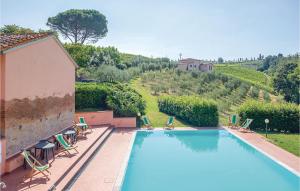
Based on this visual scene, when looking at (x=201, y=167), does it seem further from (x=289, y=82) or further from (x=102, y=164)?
(x=289, y=82)

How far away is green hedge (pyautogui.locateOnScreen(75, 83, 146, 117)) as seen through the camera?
2100 cm

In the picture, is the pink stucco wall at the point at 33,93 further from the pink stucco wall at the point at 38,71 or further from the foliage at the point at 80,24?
the foliage at the point at 80,24

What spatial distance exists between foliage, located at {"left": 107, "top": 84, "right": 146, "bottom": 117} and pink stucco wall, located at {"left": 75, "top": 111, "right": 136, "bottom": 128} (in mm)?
481

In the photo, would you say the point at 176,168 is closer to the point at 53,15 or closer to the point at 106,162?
the point at 106,162

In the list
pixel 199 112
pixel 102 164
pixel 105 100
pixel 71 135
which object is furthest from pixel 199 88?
pixel 102 164

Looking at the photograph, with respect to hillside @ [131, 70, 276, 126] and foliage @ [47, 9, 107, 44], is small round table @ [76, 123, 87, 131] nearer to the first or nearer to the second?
hillside @ [131, 70, 276, 126]

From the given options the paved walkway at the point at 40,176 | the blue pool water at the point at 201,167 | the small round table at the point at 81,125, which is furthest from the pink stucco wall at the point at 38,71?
the blue pool water at the point at 201,167

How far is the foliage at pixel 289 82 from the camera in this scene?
1601 inches

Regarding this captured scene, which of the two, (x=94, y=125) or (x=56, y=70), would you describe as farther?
(x=94, y=125)

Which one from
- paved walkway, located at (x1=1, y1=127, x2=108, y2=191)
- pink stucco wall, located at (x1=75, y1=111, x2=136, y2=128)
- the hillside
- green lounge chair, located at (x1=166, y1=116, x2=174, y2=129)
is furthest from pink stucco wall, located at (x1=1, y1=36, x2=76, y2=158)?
the hillside

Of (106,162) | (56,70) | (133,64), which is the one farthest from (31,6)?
(133,64)

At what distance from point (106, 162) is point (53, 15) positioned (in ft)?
157

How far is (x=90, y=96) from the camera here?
21203 millimetres

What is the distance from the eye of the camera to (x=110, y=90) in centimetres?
2194
